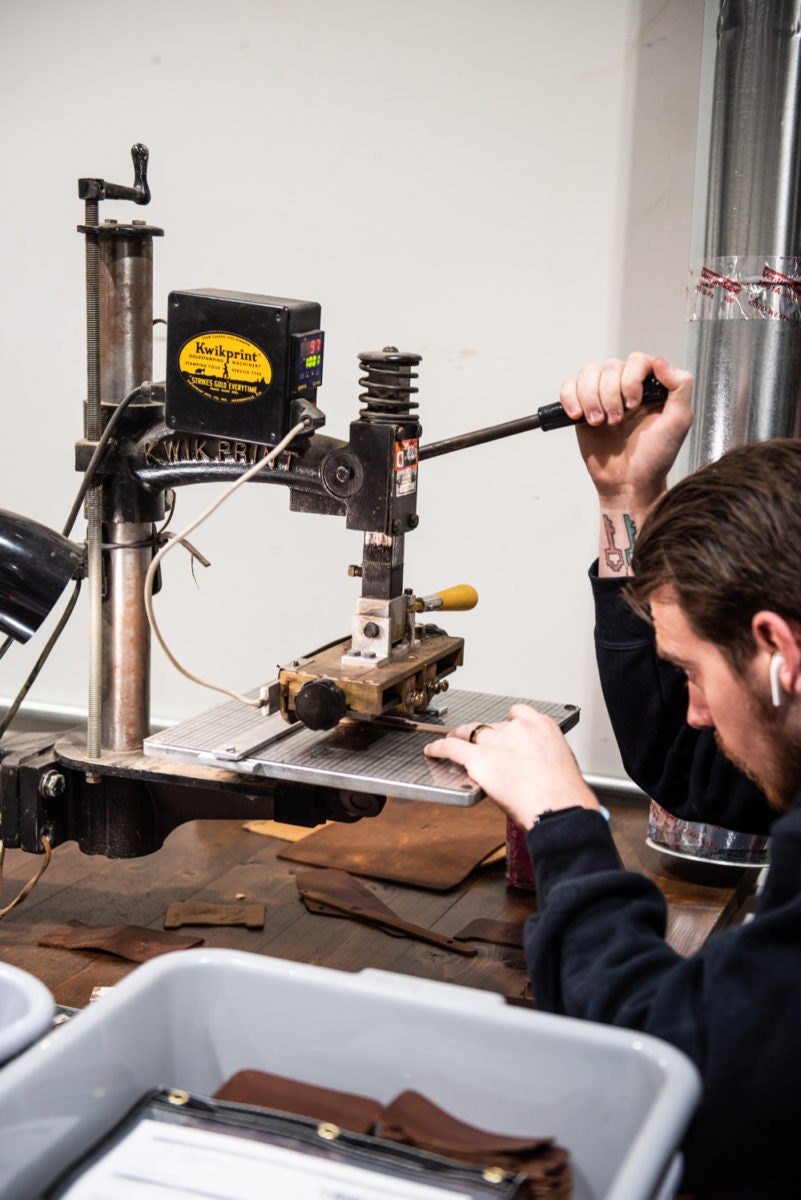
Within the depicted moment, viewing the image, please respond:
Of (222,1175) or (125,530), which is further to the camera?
(125,530)

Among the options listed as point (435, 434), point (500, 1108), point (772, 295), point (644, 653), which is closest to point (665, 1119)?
point (500, 1108)

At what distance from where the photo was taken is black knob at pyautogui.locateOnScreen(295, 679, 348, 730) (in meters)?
1.17

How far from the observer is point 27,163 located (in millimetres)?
2449

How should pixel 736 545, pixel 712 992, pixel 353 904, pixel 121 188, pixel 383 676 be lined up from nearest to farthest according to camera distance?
pixel 712 992 < pixel 736 545 < pixel 383 676 < pixel 121 188 < pixel 353 904

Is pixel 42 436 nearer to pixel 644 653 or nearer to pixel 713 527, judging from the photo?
pixel 644 653

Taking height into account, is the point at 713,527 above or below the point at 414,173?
below

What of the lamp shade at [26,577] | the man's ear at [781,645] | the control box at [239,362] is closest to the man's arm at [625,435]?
the control box at [239,362]

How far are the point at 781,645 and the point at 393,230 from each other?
5.01ft

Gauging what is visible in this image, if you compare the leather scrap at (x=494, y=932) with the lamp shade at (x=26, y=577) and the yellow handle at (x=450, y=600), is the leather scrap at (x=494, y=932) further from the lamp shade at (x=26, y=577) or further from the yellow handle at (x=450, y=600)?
the lamp shade at (x=26, y=577)

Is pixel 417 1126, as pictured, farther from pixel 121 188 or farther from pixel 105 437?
pixel 121 188

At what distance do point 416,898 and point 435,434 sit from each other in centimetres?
106

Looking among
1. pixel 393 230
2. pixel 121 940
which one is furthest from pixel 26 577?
pixel 393 230

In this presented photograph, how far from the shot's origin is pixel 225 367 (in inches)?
48.4

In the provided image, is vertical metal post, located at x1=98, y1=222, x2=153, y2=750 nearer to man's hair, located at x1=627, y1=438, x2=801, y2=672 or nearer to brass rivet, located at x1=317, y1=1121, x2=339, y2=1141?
man's hair, located at x1=627, y1=438, x2=801, y2=672
